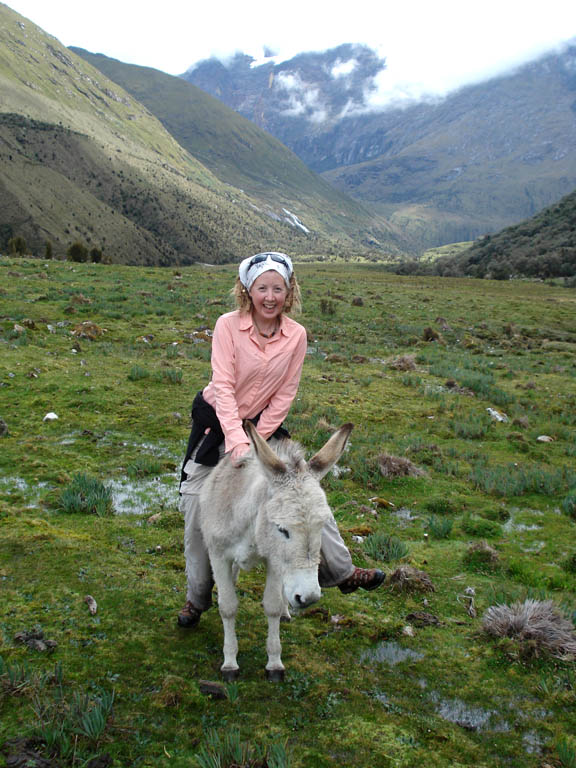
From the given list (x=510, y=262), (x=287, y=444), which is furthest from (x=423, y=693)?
(x=510, y=262)

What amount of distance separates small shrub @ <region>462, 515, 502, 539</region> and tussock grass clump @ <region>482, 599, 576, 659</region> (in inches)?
78.1

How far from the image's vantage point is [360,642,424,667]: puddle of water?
158 inches

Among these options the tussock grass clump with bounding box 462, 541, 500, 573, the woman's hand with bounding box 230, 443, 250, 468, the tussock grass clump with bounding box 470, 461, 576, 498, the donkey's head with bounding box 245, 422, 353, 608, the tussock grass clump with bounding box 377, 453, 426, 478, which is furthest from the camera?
the tussock grass clump with bounding box 377, 453, 426, 478

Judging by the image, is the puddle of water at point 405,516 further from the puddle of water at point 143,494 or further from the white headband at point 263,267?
the white headband at point 263,267

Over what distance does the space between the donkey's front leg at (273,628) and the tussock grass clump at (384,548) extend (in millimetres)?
2119

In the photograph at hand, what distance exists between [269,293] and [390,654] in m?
3.26

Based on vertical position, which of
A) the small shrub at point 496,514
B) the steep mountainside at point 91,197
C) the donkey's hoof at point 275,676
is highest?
the steep mountainside at point 91,197

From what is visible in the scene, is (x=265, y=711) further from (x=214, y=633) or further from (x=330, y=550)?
(x=330, y=550)

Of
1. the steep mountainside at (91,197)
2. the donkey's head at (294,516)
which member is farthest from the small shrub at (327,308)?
the steep mountainside at (91,197)

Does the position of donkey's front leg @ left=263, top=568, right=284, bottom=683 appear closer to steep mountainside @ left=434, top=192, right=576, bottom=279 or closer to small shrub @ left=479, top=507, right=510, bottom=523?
small shrub @ left=479, top=507, right=510, bottom=523

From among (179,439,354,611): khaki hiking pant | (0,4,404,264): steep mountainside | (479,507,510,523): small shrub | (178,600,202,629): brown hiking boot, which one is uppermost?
(0,4,404,264): steep mountainside

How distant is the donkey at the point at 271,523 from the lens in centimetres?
305

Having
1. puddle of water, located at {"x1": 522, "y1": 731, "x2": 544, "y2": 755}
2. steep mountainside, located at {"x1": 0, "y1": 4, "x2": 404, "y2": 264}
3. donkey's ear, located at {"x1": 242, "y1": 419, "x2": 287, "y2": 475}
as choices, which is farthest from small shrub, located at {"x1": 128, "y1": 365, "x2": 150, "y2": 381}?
steep mountainside, located at {"x1": 0, "y1": 4, "x2": 404, "y2": 264}

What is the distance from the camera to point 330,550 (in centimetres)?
Answer: 403
